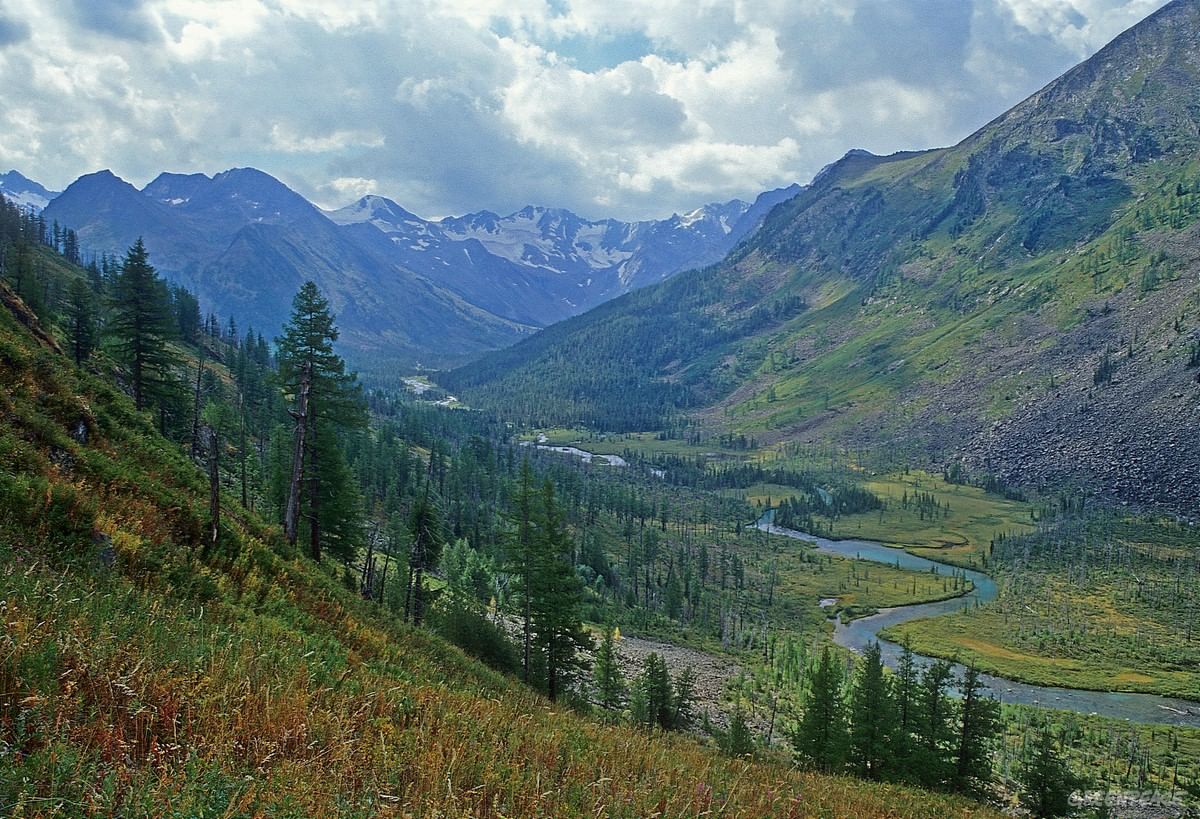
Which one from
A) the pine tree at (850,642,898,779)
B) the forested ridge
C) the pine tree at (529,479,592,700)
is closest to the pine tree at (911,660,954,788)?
the pine tree at (850,642,898,779)

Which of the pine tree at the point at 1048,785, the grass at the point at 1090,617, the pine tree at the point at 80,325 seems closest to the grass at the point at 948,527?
the grass at the point at 1090,617

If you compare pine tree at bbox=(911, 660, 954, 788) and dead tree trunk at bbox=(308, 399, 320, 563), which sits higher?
dead tree trunk at bbox=(308, 399, 320, 563)

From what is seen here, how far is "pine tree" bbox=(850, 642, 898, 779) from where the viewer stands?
35.3 meters

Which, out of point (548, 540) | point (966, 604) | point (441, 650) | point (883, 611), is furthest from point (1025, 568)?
point (441, 650)

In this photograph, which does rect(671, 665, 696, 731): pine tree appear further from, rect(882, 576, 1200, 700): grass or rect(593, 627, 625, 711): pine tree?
rect(882, 576, 1200, 700): grass

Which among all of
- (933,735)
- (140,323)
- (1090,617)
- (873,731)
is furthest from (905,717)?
(1090,617)

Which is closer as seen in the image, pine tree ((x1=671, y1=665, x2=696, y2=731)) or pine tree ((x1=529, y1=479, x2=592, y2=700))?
pine tree ((x1=529, y1=479, x2=592, y2=700))

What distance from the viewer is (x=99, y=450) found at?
17.9 m

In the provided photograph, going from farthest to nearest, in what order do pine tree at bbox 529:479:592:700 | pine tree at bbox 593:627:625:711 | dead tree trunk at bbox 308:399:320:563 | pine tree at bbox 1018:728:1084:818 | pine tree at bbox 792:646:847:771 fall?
pine tree at bbox 593:627:625:711
pine tree at bbox 792:646:847:771
pine tree at bbox 1018:728:1084:818
pine tree at bbox 529:479:592:700
dead tree trunk at bbox 308:399:320:563

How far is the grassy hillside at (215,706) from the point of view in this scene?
5.48 metres

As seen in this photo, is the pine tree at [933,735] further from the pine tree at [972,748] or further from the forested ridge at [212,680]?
the forested ridge at [212,680]

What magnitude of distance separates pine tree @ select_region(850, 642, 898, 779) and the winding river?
2278cm

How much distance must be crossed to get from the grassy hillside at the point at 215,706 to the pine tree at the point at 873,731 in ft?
74.1

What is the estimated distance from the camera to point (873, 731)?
35844 millimetres
